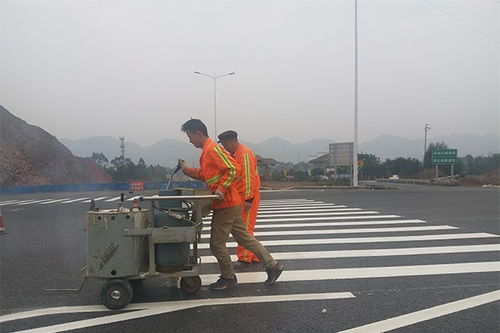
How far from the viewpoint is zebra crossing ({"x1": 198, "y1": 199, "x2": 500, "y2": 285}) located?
18.4 ft

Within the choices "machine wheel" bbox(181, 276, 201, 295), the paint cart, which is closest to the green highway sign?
"machine wheel" bbox(181, 276, 201, 295)

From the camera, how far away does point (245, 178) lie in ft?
18.7

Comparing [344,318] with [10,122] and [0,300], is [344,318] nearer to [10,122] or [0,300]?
[0,300]

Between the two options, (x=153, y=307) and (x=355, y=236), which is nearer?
(x=153, y=307)

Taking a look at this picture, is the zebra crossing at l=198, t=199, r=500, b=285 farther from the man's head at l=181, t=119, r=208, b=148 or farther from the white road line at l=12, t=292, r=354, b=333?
the man's head at l=181, t=119, r=208, b=148

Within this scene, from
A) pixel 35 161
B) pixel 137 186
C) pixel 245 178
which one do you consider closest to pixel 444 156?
pixel 137 186

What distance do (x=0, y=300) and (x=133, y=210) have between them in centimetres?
187

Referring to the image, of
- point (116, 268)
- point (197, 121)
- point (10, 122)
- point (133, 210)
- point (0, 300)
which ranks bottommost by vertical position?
point (0, 300)

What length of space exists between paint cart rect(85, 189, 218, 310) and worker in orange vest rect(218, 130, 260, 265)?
113 cm

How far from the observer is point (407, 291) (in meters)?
4.79

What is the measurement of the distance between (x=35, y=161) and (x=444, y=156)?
41.2 metres

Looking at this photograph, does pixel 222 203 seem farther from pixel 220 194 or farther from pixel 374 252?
pixel 374 252

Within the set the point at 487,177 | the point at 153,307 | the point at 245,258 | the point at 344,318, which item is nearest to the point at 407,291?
the point at 344,318

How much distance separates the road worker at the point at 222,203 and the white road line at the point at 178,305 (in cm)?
41
